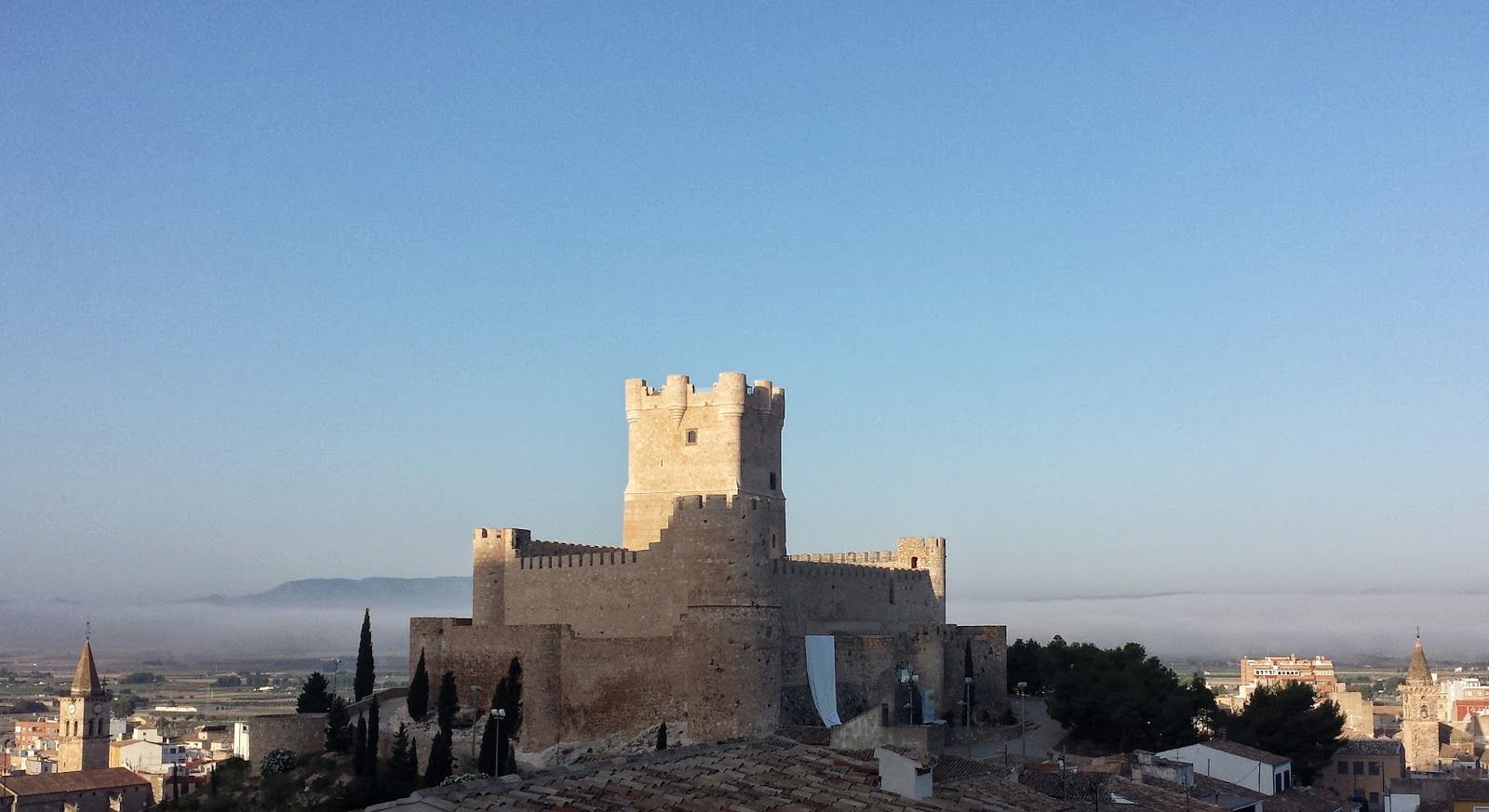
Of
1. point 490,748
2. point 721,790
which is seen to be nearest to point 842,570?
point 490,748

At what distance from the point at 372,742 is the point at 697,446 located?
13552 mm

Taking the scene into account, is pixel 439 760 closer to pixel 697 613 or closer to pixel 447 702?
pixel 447 702

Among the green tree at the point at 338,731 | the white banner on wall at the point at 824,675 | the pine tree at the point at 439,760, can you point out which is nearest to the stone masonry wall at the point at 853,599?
the white banner on wall at the point at 824,675

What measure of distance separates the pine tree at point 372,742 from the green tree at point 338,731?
77 centimetres

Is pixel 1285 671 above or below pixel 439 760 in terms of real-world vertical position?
below

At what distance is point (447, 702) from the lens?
146ft

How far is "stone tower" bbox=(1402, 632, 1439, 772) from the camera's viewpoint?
9406 centimetres

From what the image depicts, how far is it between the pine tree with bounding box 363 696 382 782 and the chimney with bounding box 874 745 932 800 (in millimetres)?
18881

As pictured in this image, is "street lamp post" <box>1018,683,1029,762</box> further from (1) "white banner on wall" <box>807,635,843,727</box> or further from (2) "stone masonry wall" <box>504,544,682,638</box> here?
(2) "stone masonry wall" <box>504,544,682,638</box>

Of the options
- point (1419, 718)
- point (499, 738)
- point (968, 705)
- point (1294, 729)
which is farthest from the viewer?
point (1419, 718)

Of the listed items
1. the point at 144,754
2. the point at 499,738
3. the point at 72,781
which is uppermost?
the point at 499,738

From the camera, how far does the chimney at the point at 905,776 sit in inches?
1059

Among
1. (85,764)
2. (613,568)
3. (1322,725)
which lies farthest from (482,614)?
(85,764)

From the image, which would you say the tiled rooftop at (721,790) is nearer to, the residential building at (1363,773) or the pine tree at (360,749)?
the pine tree at (360,749)
